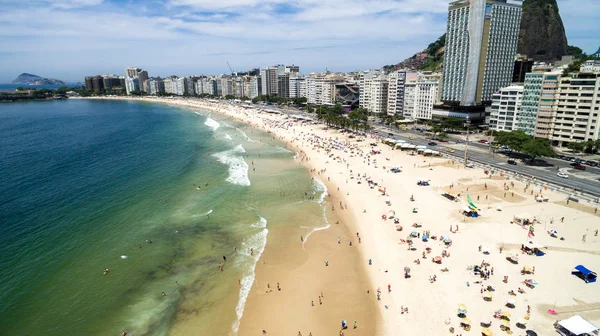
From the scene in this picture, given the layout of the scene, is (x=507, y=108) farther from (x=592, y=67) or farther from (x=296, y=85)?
(x=296, y=85)

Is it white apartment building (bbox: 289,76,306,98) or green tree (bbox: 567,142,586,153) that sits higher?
white apartment building (bbox: 289,76,306,98)

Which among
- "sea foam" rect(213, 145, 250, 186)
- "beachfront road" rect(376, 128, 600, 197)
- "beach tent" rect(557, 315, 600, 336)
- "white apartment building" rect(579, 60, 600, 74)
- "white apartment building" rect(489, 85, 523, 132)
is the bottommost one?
"beach tent" rect(557, 315, 600, 336)

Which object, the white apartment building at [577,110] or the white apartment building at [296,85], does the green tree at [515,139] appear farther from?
the white apartment building at [296,85]

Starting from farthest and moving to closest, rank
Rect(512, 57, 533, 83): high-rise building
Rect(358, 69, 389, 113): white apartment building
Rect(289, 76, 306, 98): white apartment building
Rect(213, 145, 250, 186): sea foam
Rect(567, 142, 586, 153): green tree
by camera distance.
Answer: Rect(289, 76, 306, 98): white apartment building
Rect(358, 69, 389, 113): white apartment building
Rect(512, 57, 533, 83): high-rise building
Rect(567, 142, 586, 153): green tree
Rect(213, 145, 250, 186): sea foam

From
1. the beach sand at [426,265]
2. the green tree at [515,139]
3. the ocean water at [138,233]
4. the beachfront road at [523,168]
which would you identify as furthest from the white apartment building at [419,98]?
the beach sand at [426,265]

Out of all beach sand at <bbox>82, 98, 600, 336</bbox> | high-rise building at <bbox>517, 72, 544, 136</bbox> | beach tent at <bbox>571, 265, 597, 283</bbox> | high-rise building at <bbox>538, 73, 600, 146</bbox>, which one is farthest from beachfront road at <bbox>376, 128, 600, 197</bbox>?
beach tent at <bbox>571, 265, 597, 283</bbox>

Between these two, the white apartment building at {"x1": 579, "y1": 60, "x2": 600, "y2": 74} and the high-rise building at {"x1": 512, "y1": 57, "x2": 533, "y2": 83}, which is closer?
the white apartment building at {"x1": 579, "y1": 60, "x2": 600, "y2": 74}

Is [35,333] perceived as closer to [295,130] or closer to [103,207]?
[103,207]

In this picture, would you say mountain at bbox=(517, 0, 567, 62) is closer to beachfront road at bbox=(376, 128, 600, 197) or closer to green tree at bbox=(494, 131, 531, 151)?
beachfront road at bbox=(376, 128, 600, 197)
